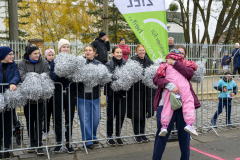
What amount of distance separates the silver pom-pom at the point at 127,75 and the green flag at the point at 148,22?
14.9 inches

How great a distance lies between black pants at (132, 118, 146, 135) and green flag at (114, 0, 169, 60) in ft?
4.50

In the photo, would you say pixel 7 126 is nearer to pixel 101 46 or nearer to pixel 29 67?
pixel 29 67

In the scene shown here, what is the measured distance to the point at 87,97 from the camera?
4.79m

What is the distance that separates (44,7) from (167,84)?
20169 mm

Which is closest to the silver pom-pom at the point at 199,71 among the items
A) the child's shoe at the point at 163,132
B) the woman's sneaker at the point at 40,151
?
the child's shoe at the point at 163,132

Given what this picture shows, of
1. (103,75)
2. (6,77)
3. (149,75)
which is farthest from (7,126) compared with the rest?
(149,75)

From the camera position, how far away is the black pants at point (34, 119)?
4.46 metres

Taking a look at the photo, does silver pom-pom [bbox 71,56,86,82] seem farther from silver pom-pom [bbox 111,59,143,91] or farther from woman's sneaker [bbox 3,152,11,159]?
woman's sneaker [bbox 3,152,11,159]

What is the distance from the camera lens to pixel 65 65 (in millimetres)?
4289

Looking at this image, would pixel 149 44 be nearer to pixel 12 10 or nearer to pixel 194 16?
pixel 12 10

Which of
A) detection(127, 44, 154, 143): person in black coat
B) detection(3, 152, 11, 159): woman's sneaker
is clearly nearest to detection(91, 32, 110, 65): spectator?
detection(127, 44, 154, 143): person in black coat

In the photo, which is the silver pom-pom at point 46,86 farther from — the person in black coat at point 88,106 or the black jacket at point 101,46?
the black jacket at point 101,46

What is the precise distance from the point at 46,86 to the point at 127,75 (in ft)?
4.78

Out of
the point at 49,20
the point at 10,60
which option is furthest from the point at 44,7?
the point at 10,60
